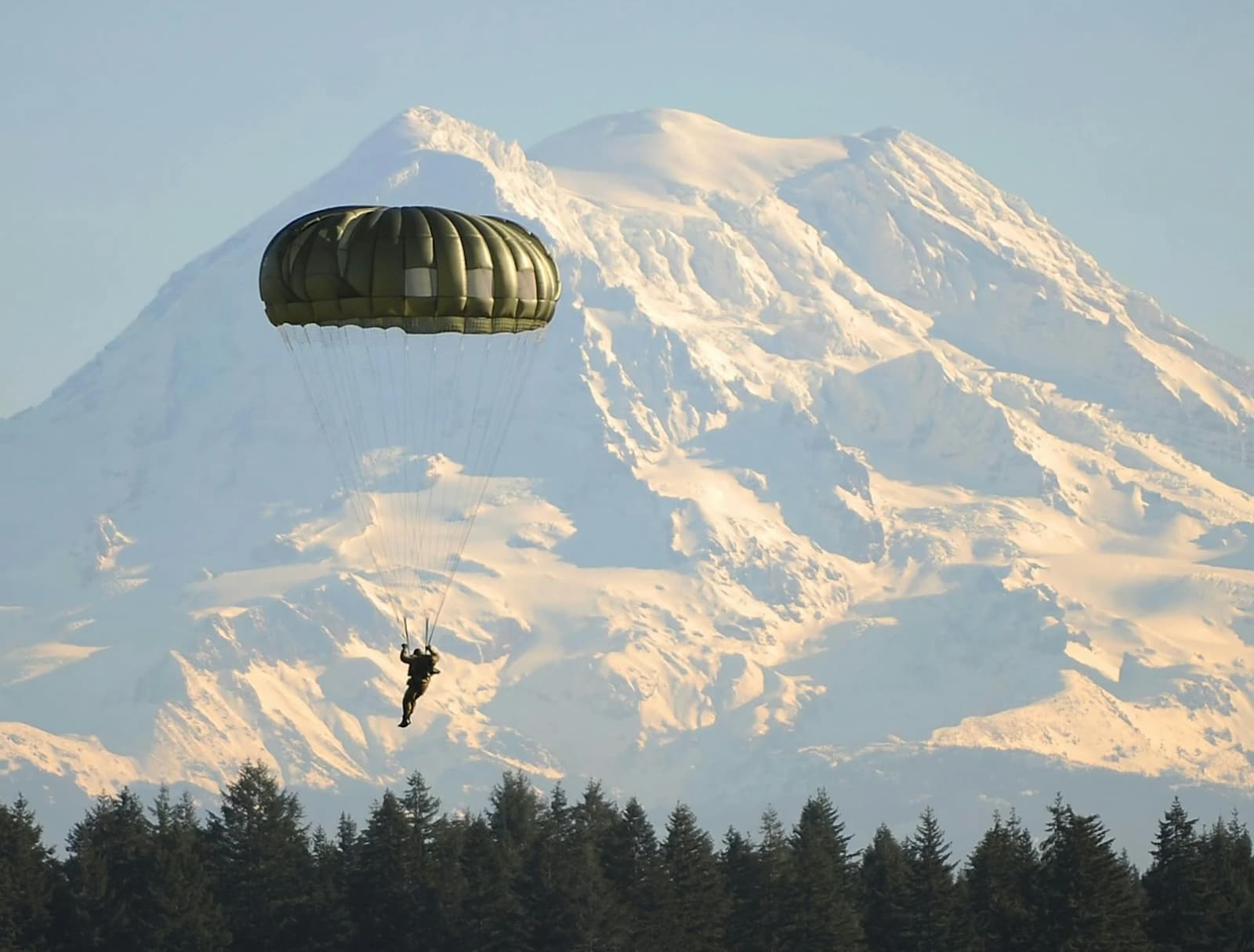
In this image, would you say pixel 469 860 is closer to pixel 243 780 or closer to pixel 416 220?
pixel 243 780

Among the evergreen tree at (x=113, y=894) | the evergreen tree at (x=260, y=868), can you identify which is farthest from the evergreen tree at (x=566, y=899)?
the evergreen tree at (x=113, y=894)

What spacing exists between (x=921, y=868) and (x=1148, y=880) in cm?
1172

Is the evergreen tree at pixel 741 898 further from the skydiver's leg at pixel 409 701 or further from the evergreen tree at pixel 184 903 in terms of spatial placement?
the skydiver's leg at pixel 409 701

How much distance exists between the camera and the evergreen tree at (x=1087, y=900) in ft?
369

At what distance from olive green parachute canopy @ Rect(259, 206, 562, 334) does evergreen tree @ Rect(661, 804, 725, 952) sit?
40.3 meters

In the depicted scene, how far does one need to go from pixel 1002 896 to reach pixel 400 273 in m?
45.6

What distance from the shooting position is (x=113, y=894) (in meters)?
117

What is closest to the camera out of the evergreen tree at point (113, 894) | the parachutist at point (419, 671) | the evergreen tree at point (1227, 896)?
the parachutist at point (419, 671)

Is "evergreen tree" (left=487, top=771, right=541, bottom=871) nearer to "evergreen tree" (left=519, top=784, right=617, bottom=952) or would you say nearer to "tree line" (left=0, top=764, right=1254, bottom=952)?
"tree line" (left=0, top=764, right=1254, bottom=952)

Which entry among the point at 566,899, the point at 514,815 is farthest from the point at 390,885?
the point at 514,815

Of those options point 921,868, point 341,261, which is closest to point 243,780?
point 921,868

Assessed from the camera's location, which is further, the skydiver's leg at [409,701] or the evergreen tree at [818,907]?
the evergreen tree at [818,907]

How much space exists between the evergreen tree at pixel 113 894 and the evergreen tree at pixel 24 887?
875 millimetres

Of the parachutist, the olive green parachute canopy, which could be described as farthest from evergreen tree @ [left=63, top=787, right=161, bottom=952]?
the parachutist
